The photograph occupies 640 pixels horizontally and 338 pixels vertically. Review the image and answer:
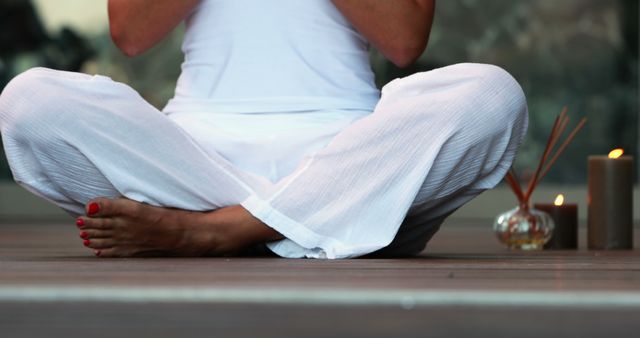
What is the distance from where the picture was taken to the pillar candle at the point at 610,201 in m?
2.54

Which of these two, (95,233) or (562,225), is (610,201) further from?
(95,233)

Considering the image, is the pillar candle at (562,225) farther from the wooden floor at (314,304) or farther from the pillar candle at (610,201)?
the wooden floor at (314,304)

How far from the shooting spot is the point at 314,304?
3.93 feet

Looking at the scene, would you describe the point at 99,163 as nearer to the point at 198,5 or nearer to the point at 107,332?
the point at 198,5

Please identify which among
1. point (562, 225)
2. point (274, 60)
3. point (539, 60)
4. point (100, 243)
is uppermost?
point (274, 60)

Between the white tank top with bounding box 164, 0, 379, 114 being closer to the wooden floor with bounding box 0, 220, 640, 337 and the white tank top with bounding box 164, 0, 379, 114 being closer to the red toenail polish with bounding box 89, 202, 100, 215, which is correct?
the red toenail polish with bounding box 89, 202, 100, 215

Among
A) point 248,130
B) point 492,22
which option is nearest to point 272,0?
point 248,130

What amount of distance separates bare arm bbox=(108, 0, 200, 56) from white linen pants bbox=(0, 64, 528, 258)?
0.19 metres

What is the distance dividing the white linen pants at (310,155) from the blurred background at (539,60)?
2.79 meters

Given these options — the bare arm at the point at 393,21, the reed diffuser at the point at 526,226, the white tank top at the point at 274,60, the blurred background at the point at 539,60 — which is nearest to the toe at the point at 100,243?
the white tank top at the point at 274,60

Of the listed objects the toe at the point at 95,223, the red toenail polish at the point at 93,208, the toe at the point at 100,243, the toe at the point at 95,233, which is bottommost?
the toe at the point at 100,243

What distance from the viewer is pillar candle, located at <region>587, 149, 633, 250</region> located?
2.54 metres

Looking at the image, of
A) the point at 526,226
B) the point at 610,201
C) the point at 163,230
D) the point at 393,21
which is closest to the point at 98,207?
the point at 163,230

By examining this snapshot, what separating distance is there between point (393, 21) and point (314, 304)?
96cm
